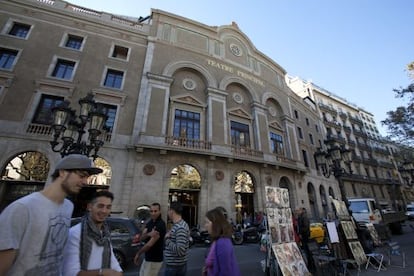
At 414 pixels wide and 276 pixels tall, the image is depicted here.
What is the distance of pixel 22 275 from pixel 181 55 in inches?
720

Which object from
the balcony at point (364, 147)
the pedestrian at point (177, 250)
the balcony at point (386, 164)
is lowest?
the pedestrian at point (177, 250)

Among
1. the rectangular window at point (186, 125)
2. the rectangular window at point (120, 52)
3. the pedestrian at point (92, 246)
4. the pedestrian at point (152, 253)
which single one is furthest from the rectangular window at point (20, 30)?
the pedestrian at point (92, 246)

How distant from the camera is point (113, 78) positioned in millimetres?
14844

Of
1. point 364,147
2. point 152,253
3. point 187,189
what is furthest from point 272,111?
point 364,147

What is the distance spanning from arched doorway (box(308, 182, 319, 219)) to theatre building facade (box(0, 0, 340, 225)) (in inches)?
4.2

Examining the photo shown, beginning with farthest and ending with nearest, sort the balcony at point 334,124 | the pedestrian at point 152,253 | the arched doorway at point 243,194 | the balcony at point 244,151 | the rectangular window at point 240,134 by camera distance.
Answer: the balcony at point 334,124
the rectangular window at point 240,134
the balcony at point 244,151
the arched doorway at point 243,194
the pedestrian at point 152,253

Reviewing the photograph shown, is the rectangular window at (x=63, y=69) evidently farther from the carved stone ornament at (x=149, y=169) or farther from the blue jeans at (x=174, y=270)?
the blue jeans at (x=174, y=270)

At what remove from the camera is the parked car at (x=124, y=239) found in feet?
18.9

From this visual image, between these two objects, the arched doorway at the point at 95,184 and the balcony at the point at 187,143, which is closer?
the arched doorway at the point at 95,184

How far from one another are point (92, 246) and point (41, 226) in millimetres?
549

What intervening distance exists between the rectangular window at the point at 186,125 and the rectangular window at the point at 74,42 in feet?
30.8

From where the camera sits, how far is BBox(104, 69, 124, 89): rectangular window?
1453 cm

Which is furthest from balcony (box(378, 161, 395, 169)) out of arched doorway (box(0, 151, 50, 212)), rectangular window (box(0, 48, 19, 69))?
rectangular window (box(0, 48, 19, 69))

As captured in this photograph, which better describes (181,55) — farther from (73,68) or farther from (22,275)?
(22,275)
